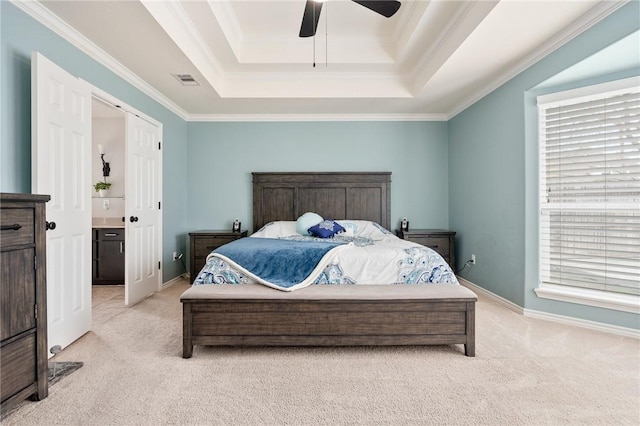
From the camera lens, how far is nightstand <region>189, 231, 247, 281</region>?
164 inches

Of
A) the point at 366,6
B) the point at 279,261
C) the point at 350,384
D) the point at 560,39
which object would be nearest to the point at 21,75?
the point at 279,261

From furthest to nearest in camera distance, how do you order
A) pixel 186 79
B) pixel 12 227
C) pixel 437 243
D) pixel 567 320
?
pixel 437 243 < pixel 186 79 < pixel 567 320 < pixel 12 227

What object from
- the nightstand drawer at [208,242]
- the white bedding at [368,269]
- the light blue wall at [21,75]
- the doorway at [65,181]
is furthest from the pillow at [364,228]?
the light blue wall at [21,75]

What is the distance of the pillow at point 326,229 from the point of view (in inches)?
145

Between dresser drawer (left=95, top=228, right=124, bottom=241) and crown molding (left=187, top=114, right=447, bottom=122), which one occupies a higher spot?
crown molding (left=187, top=114, right=447, bottom=122)

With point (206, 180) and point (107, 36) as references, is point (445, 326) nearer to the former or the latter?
point (107, 36)

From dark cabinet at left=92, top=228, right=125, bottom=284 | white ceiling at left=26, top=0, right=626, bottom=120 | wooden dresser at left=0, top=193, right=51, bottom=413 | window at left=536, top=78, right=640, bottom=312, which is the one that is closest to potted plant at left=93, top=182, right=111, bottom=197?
dark cabinet at left=92, top=228, right=125, bottom=284

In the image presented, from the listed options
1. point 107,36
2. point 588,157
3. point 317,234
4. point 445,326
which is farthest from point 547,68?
point 107,36

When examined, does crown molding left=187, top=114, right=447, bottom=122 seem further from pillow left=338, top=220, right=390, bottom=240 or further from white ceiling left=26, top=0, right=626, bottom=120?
pillow left=338, top=220, right=390, bottom=240

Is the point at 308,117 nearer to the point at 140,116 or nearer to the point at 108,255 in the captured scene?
the point at 140,116

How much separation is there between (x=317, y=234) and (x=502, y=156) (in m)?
2.30

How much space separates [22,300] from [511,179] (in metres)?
4.08

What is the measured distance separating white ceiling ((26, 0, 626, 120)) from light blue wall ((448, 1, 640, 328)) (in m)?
0.14

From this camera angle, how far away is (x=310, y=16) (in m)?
2.30
